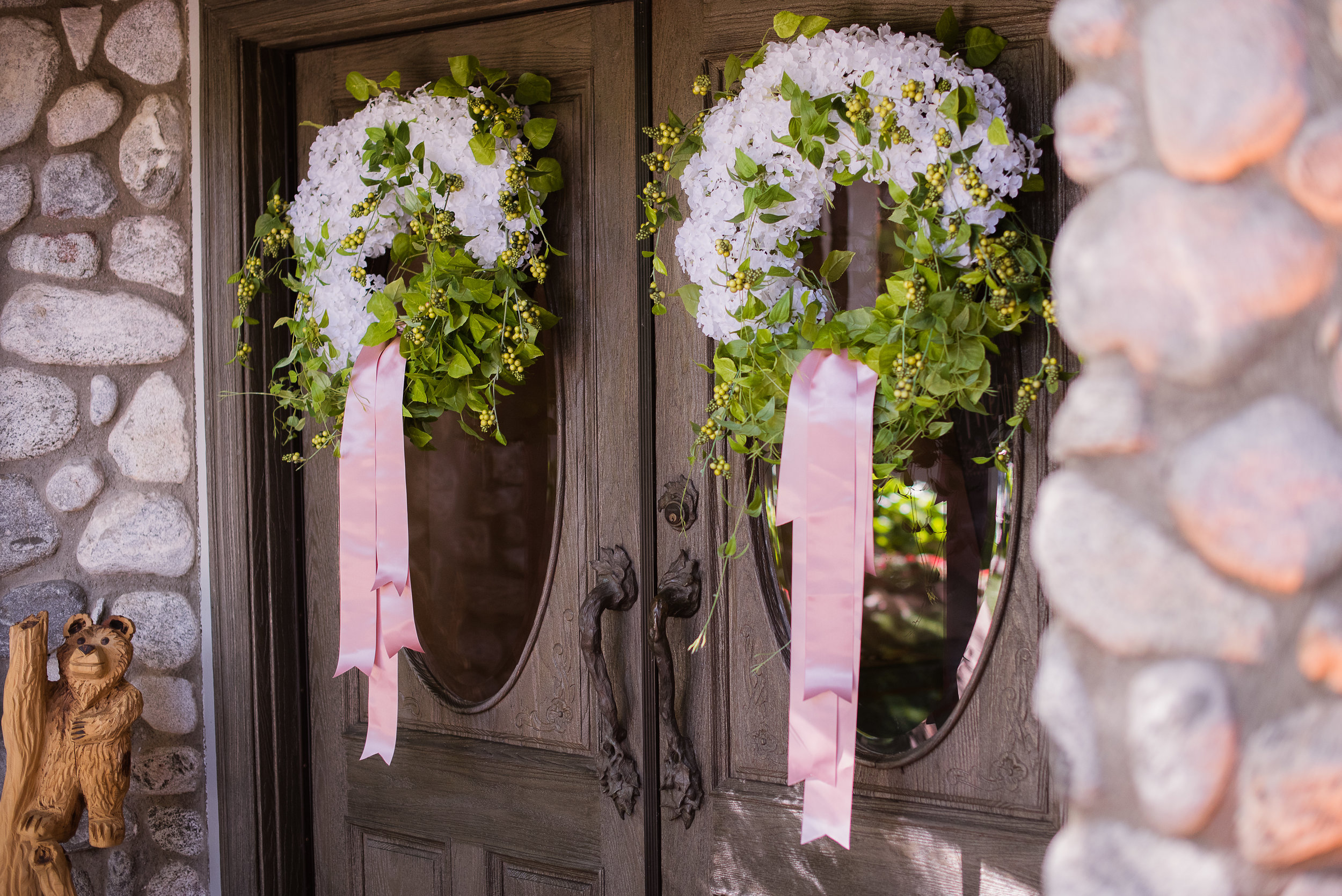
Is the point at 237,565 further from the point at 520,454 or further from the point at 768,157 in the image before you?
the point at 768,157

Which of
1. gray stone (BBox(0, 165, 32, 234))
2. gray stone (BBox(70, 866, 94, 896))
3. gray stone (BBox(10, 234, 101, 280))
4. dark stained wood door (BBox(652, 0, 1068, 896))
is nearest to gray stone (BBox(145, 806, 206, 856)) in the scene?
gray stone (BBox(70, 866, 94, 896))

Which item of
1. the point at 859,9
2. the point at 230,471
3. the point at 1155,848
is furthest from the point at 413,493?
the point at 1155,848

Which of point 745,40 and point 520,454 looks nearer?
point 745,40

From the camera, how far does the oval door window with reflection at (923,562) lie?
154 cm

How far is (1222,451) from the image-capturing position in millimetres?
656

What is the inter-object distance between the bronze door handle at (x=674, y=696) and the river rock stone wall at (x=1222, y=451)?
1016mm

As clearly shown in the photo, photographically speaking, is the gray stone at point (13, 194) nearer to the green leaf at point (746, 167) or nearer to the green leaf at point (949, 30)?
the green leaf at point (746, 167)

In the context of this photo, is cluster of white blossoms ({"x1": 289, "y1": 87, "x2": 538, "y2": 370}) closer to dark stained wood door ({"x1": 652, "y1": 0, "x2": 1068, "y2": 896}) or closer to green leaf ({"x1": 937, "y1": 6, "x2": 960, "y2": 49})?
dark stained wood door ({"x1": 652, "y1": 0, "x2": 1068, "y2": 896})

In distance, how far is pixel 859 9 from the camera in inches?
60.8

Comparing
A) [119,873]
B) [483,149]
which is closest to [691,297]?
[483,149]

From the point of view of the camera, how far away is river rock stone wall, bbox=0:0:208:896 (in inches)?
79.2

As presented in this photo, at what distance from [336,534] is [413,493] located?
7.8 inches

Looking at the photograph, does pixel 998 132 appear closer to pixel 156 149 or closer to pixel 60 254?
pixel 156 149

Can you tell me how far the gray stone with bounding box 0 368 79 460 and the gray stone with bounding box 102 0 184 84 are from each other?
26.2 inches
